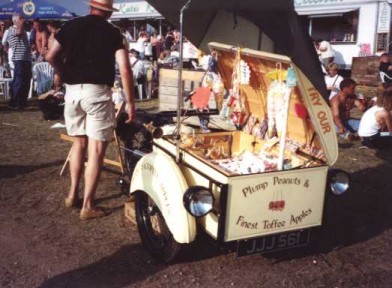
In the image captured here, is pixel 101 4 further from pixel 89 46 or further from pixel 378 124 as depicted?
pixel 378 124

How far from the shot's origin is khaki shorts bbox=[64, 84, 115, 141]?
3.96m

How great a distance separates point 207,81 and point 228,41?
428 millimetres

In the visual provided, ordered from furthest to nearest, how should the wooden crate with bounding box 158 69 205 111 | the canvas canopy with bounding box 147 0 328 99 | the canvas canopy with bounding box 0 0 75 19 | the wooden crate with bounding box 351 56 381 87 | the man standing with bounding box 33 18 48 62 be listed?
the canvas canopy with bounding box 0 0 75 19
the wooden crate with bounding box 351 56 381 87
the man standing with bounding box 33 18 48 62
the wooden crate with bounding box 158 69 205 111
the canvas canopy with bounding box 147 0 328 99

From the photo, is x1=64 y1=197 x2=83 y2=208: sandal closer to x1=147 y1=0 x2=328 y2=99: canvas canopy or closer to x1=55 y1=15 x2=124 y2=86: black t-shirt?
x1=55 y1=15 x2=124 y2=86: black t-shirt

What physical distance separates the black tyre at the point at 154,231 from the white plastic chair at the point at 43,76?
25.7 ft

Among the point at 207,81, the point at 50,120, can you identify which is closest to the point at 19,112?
the point at 50,120

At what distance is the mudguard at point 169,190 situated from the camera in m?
3.07

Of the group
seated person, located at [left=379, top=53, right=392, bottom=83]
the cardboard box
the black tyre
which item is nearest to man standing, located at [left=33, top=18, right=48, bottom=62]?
the cardboard box

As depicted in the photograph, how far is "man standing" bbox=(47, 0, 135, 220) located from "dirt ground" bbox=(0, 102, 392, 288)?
0.49 meters

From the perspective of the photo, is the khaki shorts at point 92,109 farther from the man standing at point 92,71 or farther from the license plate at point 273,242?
the license plate at point 273,242

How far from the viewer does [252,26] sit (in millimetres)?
3529

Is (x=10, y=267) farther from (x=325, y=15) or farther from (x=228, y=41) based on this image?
(x=325, y=15)

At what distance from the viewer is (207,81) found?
4.32 meters

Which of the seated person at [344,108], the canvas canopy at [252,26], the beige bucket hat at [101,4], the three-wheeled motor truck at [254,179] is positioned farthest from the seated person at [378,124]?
the beige bucket hat at [101,4]
